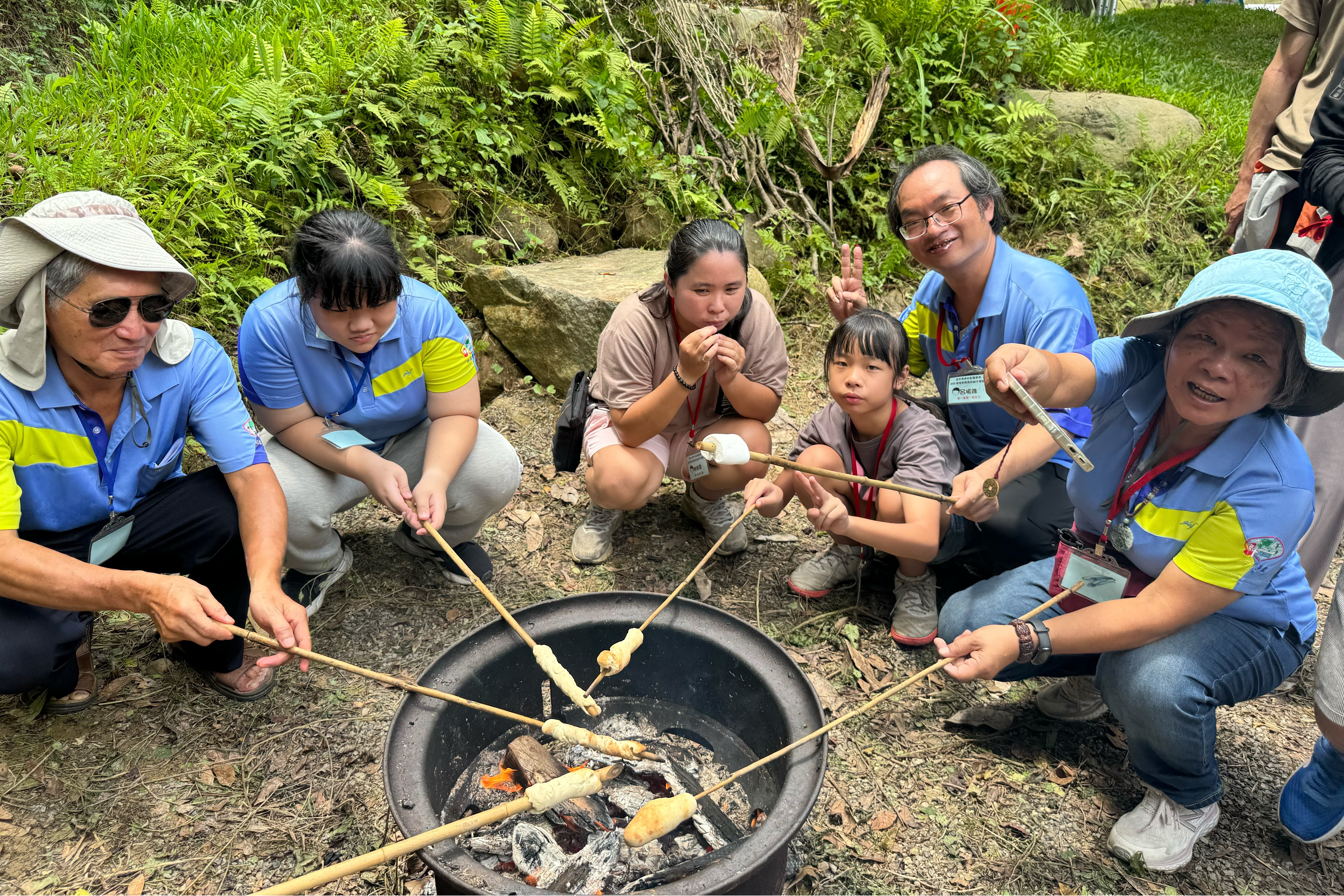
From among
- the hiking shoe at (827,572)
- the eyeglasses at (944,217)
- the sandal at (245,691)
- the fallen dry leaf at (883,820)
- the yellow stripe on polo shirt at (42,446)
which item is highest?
the eyeglasses at (944,217)

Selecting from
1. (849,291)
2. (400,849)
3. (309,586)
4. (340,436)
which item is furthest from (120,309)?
(849,291)

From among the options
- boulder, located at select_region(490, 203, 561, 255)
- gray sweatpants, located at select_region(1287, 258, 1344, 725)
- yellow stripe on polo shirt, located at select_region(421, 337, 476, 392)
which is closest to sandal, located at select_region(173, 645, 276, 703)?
yellow stripe on polo shirt, located at select_region(421, 337, 476, 392)

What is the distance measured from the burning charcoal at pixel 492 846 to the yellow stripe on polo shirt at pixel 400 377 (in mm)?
1669

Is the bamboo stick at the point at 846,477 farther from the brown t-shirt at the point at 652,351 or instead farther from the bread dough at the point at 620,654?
the bread dough at the point at 620,654

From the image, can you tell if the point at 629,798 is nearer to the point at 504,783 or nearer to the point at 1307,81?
the point at 504,783

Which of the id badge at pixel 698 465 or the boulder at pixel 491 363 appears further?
the boulder at pixel 491 363

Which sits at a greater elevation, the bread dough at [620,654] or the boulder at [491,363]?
the bread dough at [620,654]

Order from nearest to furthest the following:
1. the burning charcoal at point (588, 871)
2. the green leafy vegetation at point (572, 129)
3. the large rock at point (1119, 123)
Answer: the burning charcoal at point (588, 871), the green leafy vegetation at point (572, 129), the large rock at point (1119, 123)

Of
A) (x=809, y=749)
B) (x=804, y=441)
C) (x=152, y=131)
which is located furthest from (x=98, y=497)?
(x=152, y=131)

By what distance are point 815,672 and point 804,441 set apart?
92cm

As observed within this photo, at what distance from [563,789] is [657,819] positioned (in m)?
0.23

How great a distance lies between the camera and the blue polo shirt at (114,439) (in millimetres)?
2281

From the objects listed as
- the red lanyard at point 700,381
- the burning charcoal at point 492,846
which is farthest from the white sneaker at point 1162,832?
the red lanyard at point 700,381

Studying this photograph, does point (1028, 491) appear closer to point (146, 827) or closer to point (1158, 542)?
Result: point (1158, 542)
